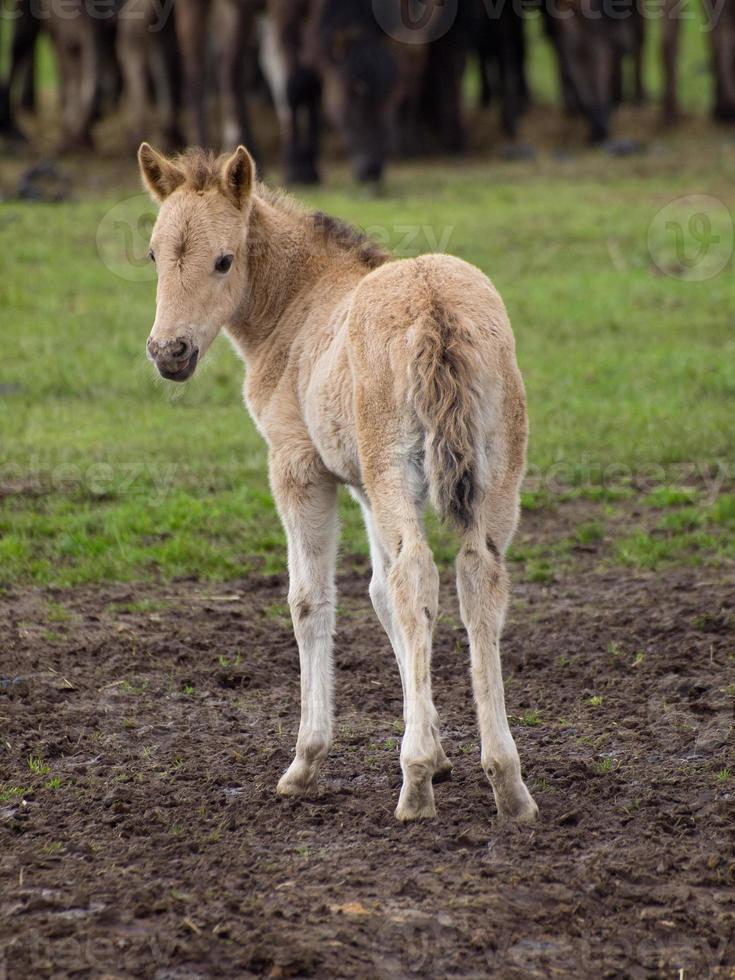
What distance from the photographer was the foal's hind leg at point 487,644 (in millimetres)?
4047

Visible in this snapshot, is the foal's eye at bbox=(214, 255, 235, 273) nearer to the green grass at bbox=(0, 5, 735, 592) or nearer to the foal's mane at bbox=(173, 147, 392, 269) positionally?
the foal's mane at bbox=(173, 147, 392, 269)

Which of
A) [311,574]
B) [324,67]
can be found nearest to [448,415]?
[311,574]

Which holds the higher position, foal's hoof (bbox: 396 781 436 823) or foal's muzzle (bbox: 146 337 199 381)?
foal's muzzle (bbox: 146 337 199 381)

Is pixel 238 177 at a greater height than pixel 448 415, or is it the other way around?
pixel 238 177

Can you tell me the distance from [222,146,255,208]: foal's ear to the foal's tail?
1.11 m

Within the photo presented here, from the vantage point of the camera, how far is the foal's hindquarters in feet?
13.2

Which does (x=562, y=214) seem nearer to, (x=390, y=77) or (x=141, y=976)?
(x=390, y=77)

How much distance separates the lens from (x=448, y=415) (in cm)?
400

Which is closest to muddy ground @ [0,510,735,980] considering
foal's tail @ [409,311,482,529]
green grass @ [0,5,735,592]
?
green grass @ [0,5,735,592]

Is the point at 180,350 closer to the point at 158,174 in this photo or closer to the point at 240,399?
the point at 158,174

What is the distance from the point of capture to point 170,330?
181 inches

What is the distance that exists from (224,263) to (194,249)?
5.4 inches

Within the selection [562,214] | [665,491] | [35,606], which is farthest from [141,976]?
[562,214]

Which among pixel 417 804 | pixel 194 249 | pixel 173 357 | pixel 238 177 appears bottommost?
pixel 417 804
